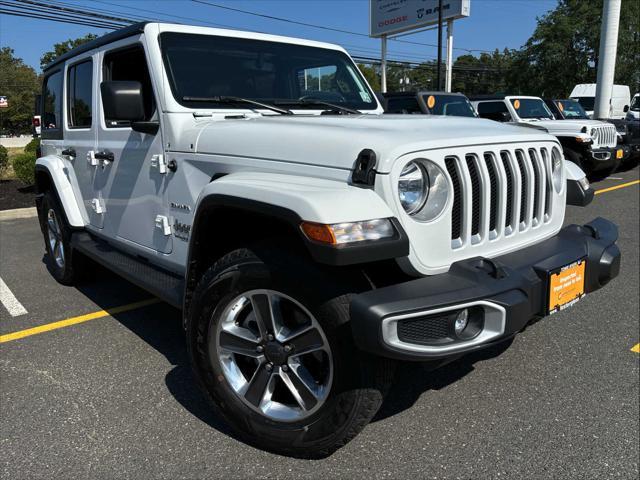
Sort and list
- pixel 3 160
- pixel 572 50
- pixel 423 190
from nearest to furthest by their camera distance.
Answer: pixel 423 190, pixel 3 160, pixel 572 50

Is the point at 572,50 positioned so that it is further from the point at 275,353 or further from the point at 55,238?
the point at 275,353

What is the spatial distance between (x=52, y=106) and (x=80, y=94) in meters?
0.92

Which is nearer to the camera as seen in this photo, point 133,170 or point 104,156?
point 133,170

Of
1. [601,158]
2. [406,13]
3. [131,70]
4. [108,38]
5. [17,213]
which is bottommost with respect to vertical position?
[17,213]

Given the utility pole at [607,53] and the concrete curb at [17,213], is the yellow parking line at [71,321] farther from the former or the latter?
the utility pole at [607,53]

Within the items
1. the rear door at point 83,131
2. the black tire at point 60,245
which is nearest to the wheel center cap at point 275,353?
the rear door at point 83,131

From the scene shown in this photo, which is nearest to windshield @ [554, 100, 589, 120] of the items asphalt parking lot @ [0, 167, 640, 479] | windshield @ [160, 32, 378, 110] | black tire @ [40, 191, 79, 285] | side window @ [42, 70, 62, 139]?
asphalt parking lot @ [0, 167, 640, 479]

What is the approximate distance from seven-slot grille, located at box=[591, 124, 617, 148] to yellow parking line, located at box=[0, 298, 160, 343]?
9.82 meters

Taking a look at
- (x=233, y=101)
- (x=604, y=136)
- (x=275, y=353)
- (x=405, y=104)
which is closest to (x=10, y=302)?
(x=233, y=101)

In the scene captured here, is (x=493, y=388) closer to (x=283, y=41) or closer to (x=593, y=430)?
(x=593, y=430)

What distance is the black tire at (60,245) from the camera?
4.54m

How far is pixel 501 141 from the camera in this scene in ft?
7.93

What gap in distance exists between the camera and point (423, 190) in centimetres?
215

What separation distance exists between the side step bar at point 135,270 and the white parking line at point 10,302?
0.70 meters
